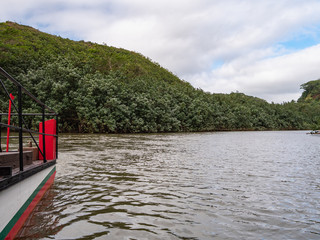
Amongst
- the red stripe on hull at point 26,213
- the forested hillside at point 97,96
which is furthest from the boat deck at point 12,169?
the forested hillside at point 97,96

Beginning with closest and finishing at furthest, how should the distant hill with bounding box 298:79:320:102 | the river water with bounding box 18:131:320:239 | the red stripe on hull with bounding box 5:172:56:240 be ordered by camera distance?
the red stripe on hull with bounding box 5:172:56:240
the river water with bounding box 18:131:320:239
the distant hill with bounding box 298:79:320:102

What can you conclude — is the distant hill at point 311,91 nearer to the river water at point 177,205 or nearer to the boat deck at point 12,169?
the river water at point 177,205

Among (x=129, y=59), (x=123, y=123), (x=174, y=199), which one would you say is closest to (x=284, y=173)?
(x=174, y=199)

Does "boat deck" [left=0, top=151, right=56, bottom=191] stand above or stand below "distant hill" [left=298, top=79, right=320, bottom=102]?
below

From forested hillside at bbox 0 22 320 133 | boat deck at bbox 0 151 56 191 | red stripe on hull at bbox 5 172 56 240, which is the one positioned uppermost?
→ forested hillside at bbox 0 22 320 133

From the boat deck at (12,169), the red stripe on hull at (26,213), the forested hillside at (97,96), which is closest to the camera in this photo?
the boat deck at (12,169)

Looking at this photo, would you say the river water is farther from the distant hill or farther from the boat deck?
the distant hill

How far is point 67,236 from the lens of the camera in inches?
146

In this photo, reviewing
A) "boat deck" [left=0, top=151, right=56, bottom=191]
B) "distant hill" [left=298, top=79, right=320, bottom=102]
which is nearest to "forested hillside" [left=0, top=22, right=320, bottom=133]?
"boat deck" [left=0, top=151, right=56, bottom=191]

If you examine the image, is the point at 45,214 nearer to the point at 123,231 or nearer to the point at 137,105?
the point at 123,231

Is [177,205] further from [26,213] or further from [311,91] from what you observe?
[311,91]

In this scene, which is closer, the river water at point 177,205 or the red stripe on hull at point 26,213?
the red stripe on hull at point 26,213

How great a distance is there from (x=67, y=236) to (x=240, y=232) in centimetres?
243

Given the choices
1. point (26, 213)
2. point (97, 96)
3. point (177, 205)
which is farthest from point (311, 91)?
point (26, 213)
